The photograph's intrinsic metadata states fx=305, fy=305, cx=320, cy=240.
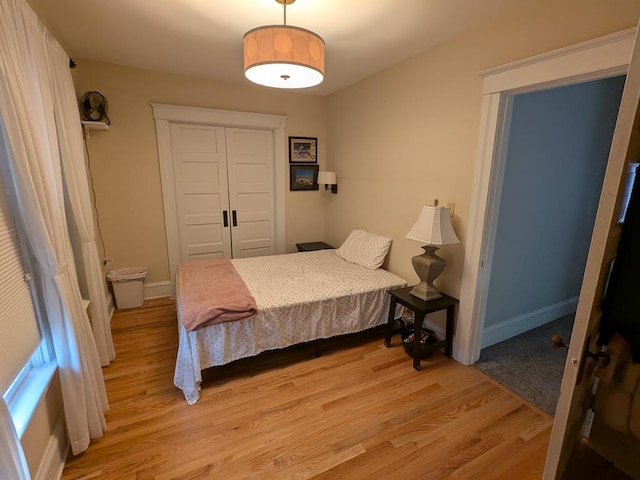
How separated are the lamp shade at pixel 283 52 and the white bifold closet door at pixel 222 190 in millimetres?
Answer: 2177

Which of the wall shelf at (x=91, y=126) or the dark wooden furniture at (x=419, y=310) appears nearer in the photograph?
the dark wooden furniture at (x=419, y=310)

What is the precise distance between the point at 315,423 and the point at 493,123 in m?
2.36

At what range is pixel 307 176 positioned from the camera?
4414mm

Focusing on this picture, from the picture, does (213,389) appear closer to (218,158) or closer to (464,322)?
(464,322)

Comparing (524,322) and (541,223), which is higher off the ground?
(541,223)

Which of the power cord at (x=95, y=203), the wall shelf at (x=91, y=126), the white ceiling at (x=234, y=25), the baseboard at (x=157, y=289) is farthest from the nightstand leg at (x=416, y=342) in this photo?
the wall shelf at (x=91, y=126)

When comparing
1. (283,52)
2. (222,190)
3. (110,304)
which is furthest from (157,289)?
(283,52)

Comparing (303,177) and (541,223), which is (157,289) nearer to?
(303,177)

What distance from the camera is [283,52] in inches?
64.4

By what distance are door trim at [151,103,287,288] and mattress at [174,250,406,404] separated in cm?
107

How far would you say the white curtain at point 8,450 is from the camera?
102cm

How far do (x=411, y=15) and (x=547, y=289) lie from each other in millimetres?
2856

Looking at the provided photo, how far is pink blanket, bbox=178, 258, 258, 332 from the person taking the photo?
6.98 feet

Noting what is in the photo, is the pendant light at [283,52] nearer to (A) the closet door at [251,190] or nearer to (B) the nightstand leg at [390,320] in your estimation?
(B) the nightstand leg at [390,320]
